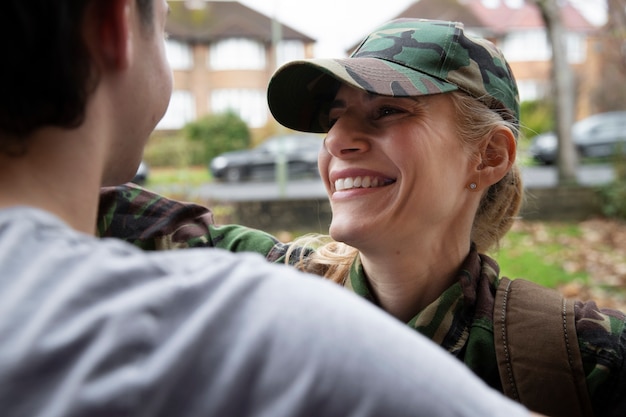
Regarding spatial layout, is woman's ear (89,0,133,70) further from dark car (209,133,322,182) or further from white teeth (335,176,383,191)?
dark car (209,133,322,182)

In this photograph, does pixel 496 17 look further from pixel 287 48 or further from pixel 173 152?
pixel 173 152

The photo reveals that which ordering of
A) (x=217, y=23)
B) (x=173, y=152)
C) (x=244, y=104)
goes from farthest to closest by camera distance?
(x=244, y=104) → (x=217, y=23) → (x=173, y=152)

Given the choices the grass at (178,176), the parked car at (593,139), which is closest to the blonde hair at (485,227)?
the grass at (178,176)

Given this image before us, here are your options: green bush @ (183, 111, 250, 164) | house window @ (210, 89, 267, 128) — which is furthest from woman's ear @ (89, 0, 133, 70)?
house window @ (210, 89, 267, 128)

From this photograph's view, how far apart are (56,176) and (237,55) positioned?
17021 mm

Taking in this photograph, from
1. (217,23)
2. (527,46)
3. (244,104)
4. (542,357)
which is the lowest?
(244,104)

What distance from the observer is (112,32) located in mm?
882

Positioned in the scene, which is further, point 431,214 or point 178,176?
Answer: point 178,176

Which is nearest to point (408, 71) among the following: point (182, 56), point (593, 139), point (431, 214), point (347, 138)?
point (347, 138)

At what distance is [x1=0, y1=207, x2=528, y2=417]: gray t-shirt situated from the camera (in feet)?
2.21

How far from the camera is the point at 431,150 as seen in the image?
5.49ft

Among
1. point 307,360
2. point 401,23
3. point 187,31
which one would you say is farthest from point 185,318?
point 187,31

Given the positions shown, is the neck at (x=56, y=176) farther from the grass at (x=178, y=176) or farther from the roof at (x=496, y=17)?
the roof at (x=496, y=17)

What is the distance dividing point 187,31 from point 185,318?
38.8 feet
